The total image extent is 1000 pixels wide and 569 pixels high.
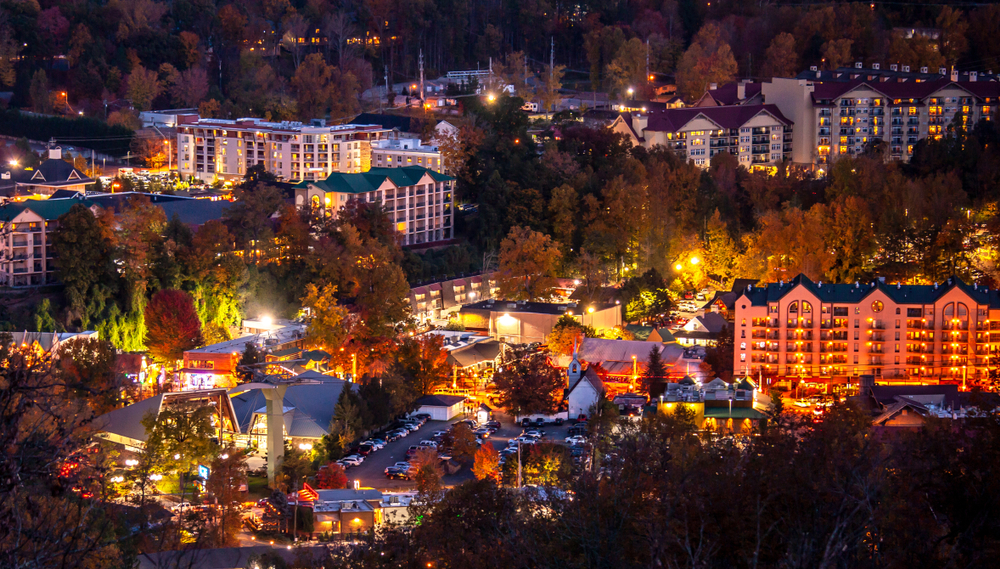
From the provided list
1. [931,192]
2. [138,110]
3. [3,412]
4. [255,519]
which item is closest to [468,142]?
[931,192]

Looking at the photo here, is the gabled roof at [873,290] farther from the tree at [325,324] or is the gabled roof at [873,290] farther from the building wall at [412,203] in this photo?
the building wall at [412,203]

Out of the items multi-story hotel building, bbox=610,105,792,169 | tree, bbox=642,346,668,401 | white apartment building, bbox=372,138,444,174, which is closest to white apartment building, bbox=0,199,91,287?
white apartment building, bbox=372,138,444,174

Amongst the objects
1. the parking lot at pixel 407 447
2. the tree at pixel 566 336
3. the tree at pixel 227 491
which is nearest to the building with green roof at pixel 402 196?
the tree at pixel 566 336

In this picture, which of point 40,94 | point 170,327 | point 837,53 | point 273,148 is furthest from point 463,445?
point 40,94

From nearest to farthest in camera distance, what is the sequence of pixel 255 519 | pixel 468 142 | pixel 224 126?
pixel 255 519, pixel 468 142, pixel 224 126

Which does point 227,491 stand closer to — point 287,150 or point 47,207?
point 47,207

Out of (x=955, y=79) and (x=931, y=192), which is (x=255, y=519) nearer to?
(x=931, y=192)
